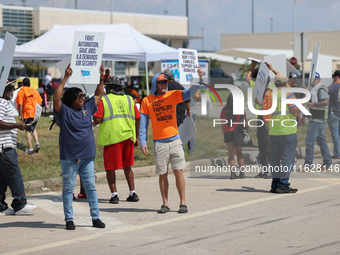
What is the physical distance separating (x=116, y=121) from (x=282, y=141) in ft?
9.47

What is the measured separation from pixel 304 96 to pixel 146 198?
147 inches

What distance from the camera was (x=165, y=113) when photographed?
276 inches

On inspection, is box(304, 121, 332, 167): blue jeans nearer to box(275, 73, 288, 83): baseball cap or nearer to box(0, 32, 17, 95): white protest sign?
box(275, 73, 288, 83): baseball cap

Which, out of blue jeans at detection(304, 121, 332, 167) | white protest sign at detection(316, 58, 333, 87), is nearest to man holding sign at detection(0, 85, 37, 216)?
blue jeans at detection(304, 121, 332, 167)

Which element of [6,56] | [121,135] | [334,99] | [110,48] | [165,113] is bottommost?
[121,135]

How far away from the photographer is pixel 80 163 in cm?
627

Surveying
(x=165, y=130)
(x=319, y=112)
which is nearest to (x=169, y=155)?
(x=165, y=130)

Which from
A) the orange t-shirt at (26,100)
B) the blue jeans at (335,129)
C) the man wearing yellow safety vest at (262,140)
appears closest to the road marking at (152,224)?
the man wearing yellow safety vest at (262,140)

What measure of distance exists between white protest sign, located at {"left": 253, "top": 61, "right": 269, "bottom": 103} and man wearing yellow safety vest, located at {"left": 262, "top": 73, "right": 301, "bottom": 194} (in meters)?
0.24

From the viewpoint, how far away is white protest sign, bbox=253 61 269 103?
8773 mm

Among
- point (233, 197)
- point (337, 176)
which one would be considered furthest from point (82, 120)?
point (337, 176)

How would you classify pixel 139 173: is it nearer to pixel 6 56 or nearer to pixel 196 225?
pixel 196 225

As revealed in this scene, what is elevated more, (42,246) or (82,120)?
(82,120)

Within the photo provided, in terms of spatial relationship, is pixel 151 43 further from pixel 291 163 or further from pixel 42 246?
pixel 42 246
